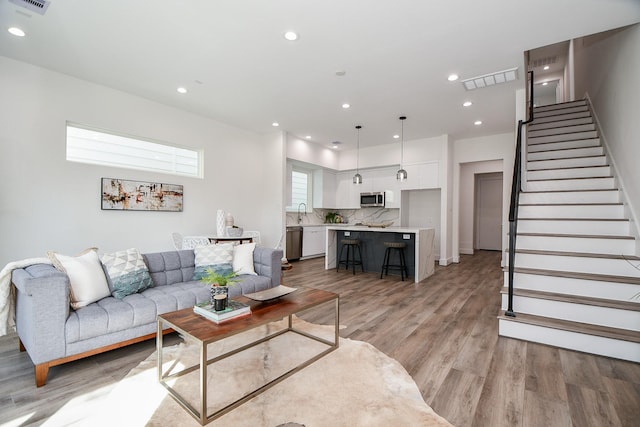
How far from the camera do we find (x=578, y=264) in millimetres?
3014

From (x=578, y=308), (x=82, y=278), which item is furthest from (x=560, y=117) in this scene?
(x=82, y=278)

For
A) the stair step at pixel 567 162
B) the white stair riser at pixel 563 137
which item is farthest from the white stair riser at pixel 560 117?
the stair step at pixel 567 162

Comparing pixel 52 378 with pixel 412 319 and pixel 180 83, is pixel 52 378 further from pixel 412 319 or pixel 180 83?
pixel 180 83

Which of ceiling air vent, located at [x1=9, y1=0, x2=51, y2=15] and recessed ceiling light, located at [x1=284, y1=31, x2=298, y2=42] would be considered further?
recessed ceiling light, located at [x1=284, y1=31, x2=298, y2=42]

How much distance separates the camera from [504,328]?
2.79 meters

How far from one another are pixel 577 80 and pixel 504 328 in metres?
6.45

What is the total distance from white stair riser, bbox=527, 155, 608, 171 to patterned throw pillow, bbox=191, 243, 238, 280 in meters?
4.84

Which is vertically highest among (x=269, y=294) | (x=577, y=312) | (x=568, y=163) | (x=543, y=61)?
(x=543, y=61)

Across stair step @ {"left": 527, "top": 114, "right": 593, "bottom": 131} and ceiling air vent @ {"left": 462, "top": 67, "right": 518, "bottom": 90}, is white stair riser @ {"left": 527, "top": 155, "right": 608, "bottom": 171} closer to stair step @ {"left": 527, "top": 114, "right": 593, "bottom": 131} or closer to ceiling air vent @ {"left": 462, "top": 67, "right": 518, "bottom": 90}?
stair step @ {"left": 527, "top": 114, "right": 593, "bottom": 131}

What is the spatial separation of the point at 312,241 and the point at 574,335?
223 inches

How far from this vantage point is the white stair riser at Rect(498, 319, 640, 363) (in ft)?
7.60

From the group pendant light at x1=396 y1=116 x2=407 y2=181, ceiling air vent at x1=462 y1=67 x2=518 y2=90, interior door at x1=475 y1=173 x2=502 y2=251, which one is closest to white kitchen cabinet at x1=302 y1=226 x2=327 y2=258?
pendant light at x1=396 y1=116 x2=407 y2=181

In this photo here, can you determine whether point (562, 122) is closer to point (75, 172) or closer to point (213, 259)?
point (213, 259)

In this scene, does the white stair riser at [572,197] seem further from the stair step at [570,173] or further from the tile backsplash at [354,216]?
the tile backsplash at [354,216]
